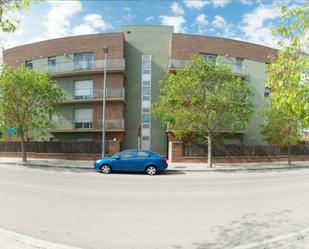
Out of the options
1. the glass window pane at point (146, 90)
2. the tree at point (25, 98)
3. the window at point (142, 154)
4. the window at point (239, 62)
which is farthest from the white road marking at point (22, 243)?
the window at point (239, 62)

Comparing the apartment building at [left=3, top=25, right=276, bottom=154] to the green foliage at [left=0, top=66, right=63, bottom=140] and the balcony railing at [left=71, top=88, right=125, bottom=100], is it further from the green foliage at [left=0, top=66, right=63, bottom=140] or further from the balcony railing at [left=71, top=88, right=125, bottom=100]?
the green foliage at [left=0, top=66, right=63, bottom=140]

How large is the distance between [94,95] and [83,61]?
417cm

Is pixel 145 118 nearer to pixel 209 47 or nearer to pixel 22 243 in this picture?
pixel 209 47

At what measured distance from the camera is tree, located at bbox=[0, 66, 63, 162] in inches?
730

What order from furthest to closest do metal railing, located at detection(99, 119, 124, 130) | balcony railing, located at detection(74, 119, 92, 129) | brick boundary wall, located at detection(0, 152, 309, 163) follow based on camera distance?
1. balcony railing, located at detection(74, 119, 92, 129)
2. metal railing, located at detection(99, 119, 124, 130)
3. brick boundary wall, located at detection(0, 152, 309, 163)

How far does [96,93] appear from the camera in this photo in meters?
27.6

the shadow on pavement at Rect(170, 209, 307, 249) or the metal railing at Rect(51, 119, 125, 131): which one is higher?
the metal railing at Rect(51, 119, 125, 131)

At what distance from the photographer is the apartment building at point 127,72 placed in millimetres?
27656

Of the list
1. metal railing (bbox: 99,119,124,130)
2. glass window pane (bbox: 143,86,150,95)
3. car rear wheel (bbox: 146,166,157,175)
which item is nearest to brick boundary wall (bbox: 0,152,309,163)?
metal railing (bbox: 99,119,124,130)

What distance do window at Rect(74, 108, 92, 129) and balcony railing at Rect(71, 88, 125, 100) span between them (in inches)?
58.7

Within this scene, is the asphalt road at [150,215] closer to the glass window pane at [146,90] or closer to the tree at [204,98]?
the tree at [204,98]

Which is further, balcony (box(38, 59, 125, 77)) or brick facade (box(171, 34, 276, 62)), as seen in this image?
brick facade (box(171, 34, 276, 62))

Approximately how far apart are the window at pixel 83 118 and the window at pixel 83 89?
1.60 metres

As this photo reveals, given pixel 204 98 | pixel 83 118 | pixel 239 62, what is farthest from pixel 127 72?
pixel 204 98
